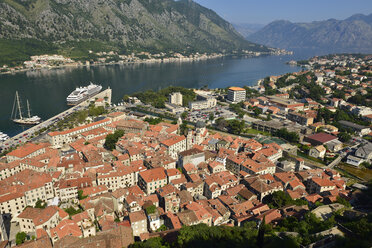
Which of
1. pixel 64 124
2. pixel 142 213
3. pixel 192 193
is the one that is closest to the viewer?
pixel 142 213

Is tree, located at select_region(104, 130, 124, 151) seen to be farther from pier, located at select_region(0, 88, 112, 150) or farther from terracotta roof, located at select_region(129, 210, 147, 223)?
terracotta roof, located at select_region(129, 210, 147, 223)

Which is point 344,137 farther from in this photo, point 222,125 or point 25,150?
point 25,150

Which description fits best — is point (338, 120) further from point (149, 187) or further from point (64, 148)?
point (64, 148)

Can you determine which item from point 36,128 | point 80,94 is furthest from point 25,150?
point 80,94

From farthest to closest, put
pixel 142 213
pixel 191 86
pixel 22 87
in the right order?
pixel 191 86
pixel 22 87
pixel 142 213

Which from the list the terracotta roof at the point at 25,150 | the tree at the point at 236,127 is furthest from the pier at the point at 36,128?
the tree at the point at 236,127

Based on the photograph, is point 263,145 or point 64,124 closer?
point 263,145

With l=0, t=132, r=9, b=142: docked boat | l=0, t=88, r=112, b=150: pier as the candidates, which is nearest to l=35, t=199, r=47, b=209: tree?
l=0, t=88, r=112, b=150: pier

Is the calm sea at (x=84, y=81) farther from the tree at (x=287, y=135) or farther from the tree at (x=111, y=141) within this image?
the tree at (x=287, y=135)

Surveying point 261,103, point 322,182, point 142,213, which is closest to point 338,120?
point 261,103
